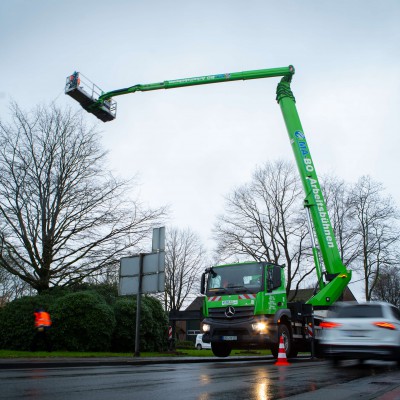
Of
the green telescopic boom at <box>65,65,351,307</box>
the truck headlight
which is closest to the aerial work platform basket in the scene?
the green telescopic boom at <box>65,65,351,307</box>

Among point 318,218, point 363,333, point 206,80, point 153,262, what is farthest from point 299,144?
point 363,333

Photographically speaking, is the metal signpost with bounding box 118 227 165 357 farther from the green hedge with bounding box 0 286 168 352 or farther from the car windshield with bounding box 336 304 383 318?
the car windshield with bounding box 336 304 383 318

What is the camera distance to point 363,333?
994 centimetres

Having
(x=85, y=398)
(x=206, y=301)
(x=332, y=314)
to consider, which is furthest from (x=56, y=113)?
(x=85, y=398)

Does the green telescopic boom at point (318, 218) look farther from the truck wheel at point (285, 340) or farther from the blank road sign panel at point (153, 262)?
the blank road sign panel at point (153, 262)

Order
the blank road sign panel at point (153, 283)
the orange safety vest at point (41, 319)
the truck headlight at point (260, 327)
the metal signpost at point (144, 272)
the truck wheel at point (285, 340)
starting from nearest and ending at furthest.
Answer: the truck headlight at point (260, 327), the truck wheel at point (285, 340), the blank road sign panel at point (153, 283), the metal signpost at point (144, 272), the orange safety vest at point (41, 319)

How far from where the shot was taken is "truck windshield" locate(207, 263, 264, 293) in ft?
42.4

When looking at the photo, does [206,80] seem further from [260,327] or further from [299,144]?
[260,327]

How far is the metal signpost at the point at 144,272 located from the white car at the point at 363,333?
5.53 meters

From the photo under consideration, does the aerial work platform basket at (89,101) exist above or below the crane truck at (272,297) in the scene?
above

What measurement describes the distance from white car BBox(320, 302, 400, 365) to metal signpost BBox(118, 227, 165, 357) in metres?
5.53

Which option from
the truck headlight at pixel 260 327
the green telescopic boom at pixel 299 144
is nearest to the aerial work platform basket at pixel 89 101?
the green telescopic boom at pixel 299 144

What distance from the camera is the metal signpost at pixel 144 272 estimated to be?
551 inches

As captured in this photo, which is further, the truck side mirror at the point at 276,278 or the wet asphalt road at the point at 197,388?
the truck side mirror at the point at 276,278
